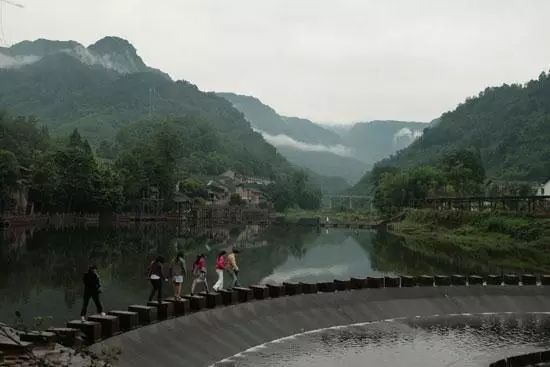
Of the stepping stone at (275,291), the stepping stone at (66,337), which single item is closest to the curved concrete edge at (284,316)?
the stepping stone at (275,291)

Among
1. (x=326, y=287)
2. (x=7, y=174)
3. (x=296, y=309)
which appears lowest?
(x=296, y=309)

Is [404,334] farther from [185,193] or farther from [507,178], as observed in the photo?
[507,178]

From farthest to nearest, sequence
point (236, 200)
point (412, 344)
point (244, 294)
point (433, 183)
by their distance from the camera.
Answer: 1. point (236, 200)
2. point (433, 183)
3. point (244, 294)
4. point (412, 344)

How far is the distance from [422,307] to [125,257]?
33932mm

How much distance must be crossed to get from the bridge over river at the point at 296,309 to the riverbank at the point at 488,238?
22.9m

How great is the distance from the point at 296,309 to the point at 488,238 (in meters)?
59.5

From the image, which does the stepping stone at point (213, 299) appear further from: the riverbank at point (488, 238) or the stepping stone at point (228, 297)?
the riverbank at point (488, 238)

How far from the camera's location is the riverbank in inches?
2517

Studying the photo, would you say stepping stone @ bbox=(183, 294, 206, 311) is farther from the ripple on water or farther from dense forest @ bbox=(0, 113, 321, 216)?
dense forest @ bbox=(0, 113, 321, 216)

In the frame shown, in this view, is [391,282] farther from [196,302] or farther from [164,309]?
[164,309]

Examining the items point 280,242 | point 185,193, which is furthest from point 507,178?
point 280,242

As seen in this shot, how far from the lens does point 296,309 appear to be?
91.6 feet

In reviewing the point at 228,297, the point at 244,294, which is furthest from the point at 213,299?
the point at 244,294

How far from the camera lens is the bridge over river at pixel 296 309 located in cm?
2009
